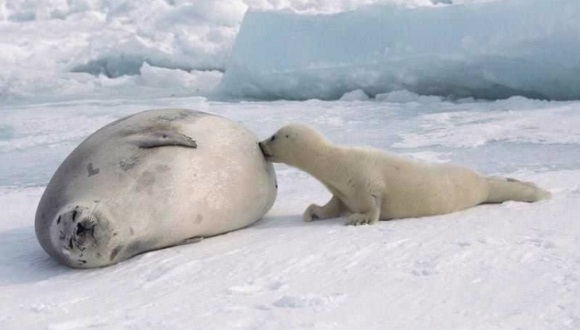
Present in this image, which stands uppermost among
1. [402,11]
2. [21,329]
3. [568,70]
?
[402,11]

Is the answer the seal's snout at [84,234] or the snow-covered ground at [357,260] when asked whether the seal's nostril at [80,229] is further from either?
the snow-covered ground at [357,260]

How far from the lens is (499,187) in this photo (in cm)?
318

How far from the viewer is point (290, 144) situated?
3.19 meters

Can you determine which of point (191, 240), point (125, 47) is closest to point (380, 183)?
point (191, 240)

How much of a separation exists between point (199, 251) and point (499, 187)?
1213mm

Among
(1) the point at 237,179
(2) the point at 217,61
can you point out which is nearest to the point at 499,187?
(1) the point at 237,179

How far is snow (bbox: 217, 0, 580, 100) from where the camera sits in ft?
21.6

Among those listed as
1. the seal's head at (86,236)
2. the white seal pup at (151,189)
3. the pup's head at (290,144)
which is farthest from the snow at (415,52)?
the seal's head at (86,236)

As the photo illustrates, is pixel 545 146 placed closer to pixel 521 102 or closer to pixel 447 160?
pixel 447 160

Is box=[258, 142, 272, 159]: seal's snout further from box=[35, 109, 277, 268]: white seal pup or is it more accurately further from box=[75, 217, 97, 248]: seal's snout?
box=[75, 217, 97, 248]: seal's snout

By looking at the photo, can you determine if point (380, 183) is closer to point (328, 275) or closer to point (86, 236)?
point (328, 275)

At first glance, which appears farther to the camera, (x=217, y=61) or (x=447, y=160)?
(x=217, y=61)

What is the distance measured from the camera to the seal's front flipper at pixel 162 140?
111 inches

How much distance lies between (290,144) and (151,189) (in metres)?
0.68
